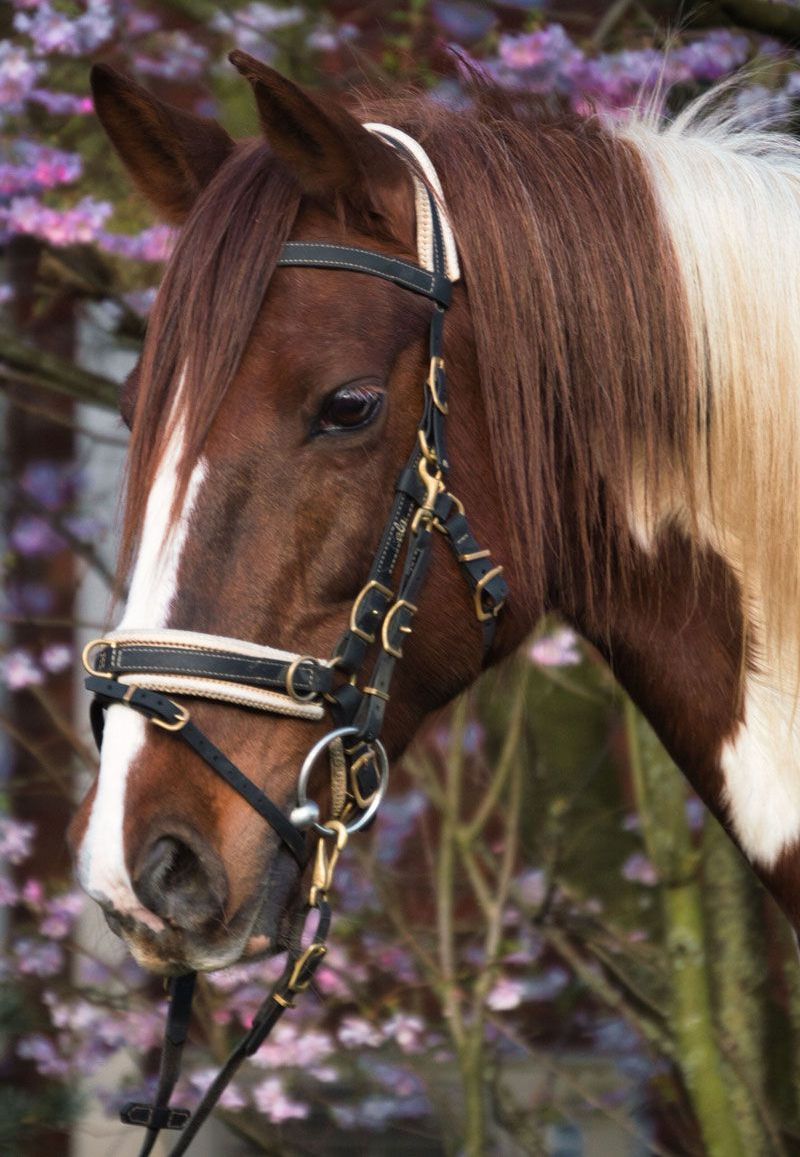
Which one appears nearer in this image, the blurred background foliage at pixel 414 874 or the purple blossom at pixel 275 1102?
the blurred background foliage at pixel 414 874

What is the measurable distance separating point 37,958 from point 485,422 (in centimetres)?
283

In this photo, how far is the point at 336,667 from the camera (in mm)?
1682

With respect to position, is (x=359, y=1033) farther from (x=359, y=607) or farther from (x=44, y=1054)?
(x=359, y=607)

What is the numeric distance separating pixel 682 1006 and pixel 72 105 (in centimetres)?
306

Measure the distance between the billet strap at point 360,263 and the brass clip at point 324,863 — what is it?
71 cm

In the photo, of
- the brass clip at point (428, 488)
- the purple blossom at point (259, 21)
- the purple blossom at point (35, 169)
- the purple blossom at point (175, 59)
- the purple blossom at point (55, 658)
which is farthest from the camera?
the purple blossom at point (55, 658)

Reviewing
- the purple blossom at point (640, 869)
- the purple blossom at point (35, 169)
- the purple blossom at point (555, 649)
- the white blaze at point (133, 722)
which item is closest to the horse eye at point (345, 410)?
the white blaze at point (133, 722)

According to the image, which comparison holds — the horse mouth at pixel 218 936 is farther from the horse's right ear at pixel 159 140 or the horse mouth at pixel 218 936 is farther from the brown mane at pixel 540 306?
the horse's right ear at pixel 159 140

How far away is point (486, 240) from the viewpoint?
182 cm

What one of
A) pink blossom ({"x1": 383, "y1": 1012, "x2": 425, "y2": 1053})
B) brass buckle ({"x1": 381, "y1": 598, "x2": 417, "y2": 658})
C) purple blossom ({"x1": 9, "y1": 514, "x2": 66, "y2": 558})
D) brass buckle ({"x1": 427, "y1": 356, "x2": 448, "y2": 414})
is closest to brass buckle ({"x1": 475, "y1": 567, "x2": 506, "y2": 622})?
brass buckle ({"x1": 381, "y1": 598, "x2": 417, "y2": 658})

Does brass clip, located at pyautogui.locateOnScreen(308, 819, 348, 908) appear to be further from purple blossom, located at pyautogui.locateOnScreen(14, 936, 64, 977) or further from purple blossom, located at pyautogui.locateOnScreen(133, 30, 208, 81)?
purple blossom, located at pyautogui.locateOnScreen(133, 30, 208, 81)

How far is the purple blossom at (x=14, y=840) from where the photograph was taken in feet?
13.1

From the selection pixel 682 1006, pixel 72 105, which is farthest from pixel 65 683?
pixel 682 1006

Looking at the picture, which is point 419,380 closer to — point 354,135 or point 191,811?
point 354,135
